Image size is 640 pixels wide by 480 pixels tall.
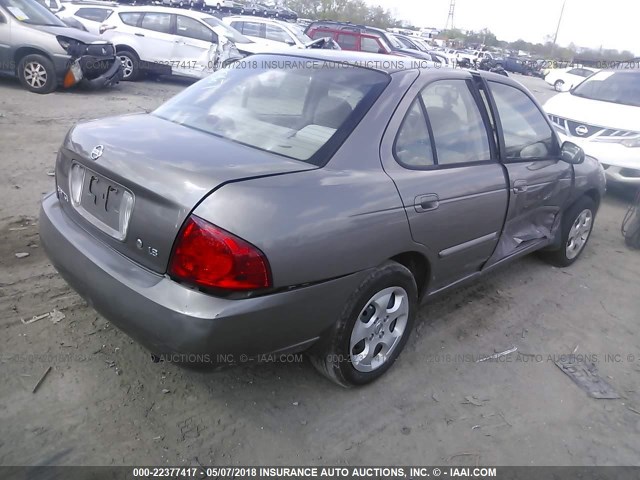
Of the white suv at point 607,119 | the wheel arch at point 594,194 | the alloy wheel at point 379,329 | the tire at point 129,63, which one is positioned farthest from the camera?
the tire at point 129,63

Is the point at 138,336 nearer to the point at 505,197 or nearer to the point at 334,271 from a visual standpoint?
the point at 334,271

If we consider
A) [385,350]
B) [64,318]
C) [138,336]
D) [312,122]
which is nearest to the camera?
[138,336]

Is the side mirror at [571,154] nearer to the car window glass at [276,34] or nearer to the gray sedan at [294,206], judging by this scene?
the gray sedan at [294,206]

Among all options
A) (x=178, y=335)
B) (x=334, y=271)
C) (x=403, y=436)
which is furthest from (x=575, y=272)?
(x=178, y=335)

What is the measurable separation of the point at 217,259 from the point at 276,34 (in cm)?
1452

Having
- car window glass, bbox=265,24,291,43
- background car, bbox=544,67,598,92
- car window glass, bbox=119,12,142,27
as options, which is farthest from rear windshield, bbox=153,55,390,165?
background car, bbox=544,67,598,92

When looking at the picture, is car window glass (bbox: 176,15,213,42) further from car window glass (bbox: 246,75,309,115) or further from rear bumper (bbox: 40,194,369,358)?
rear bumper (bbox: 40,194,369,358)

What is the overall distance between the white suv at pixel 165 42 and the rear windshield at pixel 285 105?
9808 millimetres

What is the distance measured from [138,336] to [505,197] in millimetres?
2344

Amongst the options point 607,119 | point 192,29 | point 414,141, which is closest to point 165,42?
point 192,29

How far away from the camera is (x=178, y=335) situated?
2090mm

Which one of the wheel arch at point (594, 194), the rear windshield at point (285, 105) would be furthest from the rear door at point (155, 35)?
the wheel arch at point (594, 194)

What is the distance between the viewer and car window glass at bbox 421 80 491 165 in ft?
9.71

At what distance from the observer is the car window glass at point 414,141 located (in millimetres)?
2707
